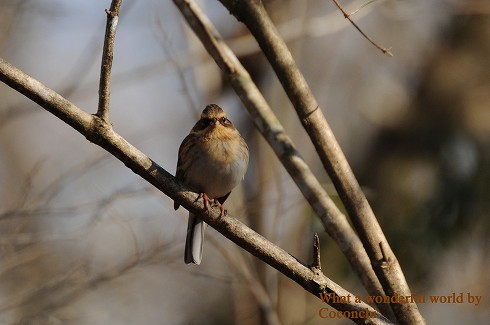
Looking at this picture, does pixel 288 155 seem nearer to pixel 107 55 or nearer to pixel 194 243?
pixel 194 243

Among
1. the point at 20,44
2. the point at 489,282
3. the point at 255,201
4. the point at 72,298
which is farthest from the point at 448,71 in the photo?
the point at 72,298

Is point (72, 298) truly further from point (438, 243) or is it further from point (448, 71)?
point (448, 71)

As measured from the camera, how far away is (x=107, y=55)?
3.31 meters

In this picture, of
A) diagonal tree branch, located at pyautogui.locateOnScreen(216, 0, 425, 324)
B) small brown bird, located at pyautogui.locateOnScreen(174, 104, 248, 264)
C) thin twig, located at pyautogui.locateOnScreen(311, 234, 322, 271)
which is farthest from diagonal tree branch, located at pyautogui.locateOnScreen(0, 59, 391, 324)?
small brown bird, located at pyautogui.locateOnScreen(174, 104, 248, 264)

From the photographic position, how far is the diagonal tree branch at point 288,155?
4.58 m

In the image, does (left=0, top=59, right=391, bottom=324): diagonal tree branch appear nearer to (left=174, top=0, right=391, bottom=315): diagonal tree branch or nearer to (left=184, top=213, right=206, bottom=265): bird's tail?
(left=174, top=0, right=391, bottom=315): diagonal tree branch

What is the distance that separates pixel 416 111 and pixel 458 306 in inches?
111

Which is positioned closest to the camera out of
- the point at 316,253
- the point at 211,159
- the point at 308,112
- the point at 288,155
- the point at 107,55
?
the point at 107,55

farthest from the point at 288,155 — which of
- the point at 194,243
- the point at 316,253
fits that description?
the point at 316,253

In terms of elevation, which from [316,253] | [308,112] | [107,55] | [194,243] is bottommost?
[316,253]

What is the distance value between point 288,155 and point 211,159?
0.55 m

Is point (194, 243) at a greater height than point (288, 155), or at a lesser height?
lesser

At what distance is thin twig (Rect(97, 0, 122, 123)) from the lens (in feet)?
10.8

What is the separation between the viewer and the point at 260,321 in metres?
7.53
